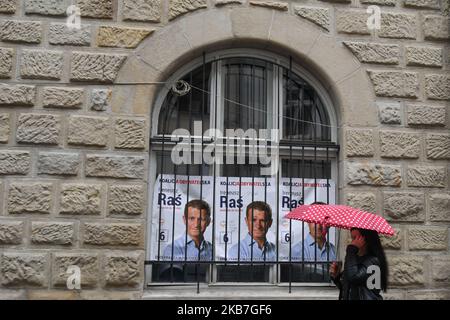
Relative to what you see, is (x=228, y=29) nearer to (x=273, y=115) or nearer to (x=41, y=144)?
(x=273, y=115)

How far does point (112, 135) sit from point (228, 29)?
5.53 feet

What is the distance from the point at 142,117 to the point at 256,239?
70.3 inches

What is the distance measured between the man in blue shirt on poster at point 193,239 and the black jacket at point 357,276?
165cm

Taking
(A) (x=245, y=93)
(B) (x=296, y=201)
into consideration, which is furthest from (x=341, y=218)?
(A) (x=245, y=93)

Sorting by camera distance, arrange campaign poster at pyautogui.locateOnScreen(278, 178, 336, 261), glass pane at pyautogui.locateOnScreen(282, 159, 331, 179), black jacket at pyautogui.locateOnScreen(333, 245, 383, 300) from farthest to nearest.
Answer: glass pane at pyautogui.locateOnScreen(282, 159, 331, 179) → campaign poster at pyautogui.locateOnScreen(278, 178, 336, 261) → black jacket at pyautogui.locateOnScreen(333, 245, 383, 300)

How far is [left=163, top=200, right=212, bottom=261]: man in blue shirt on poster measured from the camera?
5.36m

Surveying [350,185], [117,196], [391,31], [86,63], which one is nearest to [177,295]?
[117,196]

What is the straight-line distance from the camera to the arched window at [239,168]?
213 inches

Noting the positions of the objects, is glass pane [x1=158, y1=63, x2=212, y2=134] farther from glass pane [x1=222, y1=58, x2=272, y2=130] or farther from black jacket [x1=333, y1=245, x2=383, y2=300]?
black jacket [x1=333, y1=245, x2=383, y2=300]

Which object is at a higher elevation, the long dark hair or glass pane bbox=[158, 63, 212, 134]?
glass pane bbox=[158, 63, 212, 134]

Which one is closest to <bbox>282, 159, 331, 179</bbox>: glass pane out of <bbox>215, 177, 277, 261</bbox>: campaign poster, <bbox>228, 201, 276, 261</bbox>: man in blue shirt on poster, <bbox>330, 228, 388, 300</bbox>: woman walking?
Answer: <bbox>215, 177, 277, 261</bbox>: campaign poster

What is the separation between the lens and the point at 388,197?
17.9 feet

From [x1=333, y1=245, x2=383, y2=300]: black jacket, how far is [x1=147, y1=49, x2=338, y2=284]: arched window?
121 centimetres

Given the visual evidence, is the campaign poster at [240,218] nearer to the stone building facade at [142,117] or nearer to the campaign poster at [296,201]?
the campaign poster at [296,201]
